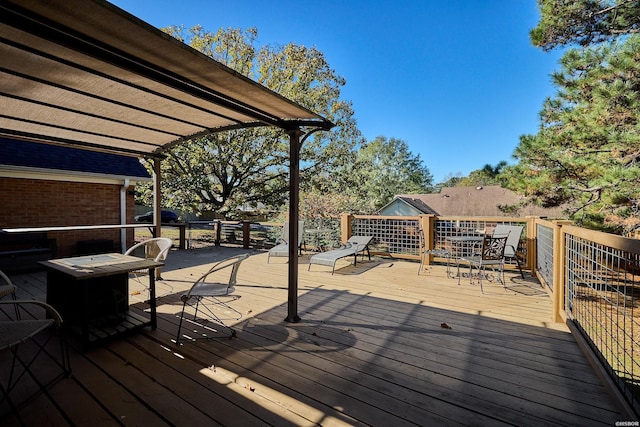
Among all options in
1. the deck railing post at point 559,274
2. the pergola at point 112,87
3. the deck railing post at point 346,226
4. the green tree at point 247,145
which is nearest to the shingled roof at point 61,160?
the green tree at point 247,145

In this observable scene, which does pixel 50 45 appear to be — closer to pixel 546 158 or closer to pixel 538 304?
pixel 538 304

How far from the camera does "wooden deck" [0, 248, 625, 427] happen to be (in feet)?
6.37

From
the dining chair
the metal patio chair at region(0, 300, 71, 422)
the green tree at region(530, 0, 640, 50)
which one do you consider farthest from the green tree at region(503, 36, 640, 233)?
the metal patio chair at region(0, 300, 71, 422)

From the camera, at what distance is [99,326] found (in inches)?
121

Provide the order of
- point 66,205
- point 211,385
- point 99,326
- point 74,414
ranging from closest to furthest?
point 74,414, point 211,385, point 99,326, point 66,205

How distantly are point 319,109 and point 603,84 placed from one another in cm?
1036

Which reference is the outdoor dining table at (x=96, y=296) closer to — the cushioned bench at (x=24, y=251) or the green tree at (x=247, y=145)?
the cushioned bench at (x=24, y=251)

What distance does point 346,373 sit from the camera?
244 centimetres

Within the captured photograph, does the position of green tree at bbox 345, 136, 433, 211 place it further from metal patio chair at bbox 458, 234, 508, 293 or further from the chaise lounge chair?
metal patio chair at bbox 458, 234, 508, 293

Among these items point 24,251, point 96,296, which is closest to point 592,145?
point 96,296

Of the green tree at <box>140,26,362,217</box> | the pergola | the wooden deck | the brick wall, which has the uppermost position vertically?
the green tree at <box>140,26,362,217</box>

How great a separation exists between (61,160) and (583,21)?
12483 millimetres

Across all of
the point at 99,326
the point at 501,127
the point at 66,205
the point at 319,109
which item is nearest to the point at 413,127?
the point at 501,127

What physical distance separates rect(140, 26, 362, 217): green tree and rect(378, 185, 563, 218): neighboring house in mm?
10527
